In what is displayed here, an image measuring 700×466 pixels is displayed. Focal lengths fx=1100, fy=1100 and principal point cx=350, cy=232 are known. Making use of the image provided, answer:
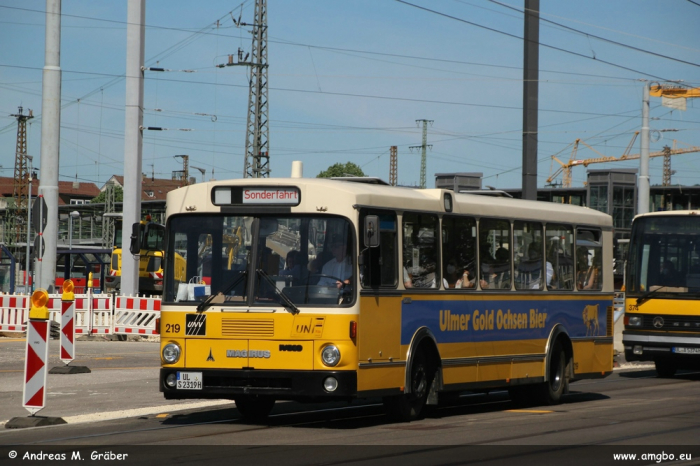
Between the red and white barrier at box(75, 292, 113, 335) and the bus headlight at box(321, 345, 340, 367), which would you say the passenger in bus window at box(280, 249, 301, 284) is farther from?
the red and white barrier at box(75, 292, 113, 335)

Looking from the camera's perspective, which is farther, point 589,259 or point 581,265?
point 589,259

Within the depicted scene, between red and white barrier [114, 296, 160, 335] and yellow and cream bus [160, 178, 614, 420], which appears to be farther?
red and white barrier [114, 296, 160, 335]

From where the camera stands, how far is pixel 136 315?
29.0m

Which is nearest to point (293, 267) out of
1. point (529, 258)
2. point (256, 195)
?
point (256, 195)

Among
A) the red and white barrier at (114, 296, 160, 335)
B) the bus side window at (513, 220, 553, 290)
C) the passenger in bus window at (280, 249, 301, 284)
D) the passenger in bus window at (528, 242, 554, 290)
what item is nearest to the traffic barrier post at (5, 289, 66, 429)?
the passenger in bus window at (280, 249, 301, 284)

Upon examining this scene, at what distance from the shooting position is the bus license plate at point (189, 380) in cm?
1167

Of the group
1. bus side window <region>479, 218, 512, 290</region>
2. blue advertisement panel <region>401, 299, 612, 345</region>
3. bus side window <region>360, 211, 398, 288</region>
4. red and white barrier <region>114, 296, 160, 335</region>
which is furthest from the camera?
red and white barrier <region>114, 296, 160, 335</region>

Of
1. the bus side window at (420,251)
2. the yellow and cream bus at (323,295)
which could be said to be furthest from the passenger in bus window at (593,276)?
the bus side window at (420,251)

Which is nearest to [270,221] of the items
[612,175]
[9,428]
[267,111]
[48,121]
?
[9,428]

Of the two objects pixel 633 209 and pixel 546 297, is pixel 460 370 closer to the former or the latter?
pixel 546 297

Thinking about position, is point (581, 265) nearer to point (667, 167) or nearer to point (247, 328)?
point (247, 328)

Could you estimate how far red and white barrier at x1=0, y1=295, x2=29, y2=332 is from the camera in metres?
28.5

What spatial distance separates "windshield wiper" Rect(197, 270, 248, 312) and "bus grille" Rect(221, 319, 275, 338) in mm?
242

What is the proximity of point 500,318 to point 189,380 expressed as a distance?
4603mm
